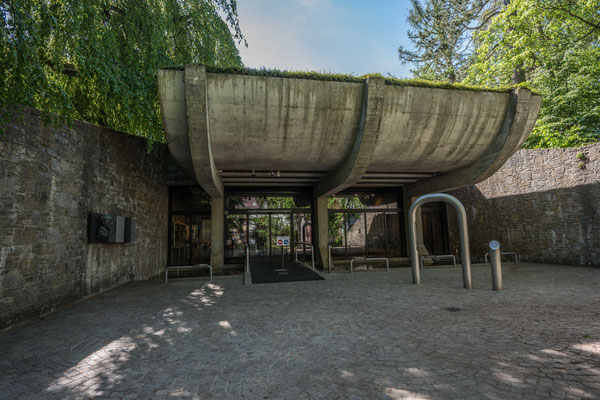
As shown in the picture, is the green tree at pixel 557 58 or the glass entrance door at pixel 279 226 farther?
the glass entrance door at pixel 279 226

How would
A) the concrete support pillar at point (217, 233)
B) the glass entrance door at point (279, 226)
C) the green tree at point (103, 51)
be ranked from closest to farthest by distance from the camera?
the green tree at point (103, 51) → the concrete support pillar at point (217, 233) → the glass entrance door at point (279, 226)

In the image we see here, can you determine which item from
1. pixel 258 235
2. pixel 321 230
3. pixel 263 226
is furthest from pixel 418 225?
pixel 258 235

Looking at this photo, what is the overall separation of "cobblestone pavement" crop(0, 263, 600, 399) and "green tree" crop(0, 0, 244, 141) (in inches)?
150

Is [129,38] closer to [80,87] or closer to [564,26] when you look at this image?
[80,87]

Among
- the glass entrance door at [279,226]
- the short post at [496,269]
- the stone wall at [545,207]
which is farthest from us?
the glass entrance door at [279,226]

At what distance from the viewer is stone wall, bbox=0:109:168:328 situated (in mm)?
4988

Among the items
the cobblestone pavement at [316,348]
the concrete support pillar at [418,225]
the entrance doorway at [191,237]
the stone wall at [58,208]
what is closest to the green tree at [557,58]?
the concrete support pillar at [418,225]

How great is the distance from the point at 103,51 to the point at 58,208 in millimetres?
3419

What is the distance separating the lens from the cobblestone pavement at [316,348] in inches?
108

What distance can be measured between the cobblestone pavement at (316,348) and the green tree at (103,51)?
12.5 ft

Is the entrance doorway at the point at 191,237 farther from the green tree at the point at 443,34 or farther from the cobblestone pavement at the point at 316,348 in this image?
the green tree at the point at 443,34

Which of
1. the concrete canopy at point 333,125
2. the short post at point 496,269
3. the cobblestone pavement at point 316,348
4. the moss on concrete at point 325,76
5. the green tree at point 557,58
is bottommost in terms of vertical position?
the cobblestone pavement at point 316,348

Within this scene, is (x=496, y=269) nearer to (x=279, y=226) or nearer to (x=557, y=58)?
(x=279, y=226)

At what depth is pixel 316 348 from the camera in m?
3.67
